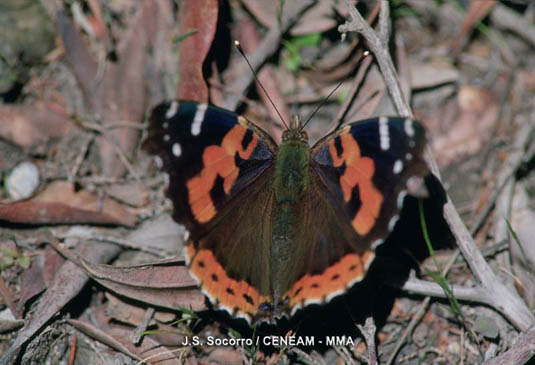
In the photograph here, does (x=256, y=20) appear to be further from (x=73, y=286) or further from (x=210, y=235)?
(x=73, y=286)

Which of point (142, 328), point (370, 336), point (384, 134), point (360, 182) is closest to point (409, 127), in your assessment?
point (384, 134)

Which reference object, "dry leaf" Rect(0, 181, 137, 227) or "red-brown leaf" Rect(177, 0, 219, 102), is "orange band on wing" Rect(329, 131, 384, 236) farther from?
"dry leaf" Rect(0, 181, 137, 227)

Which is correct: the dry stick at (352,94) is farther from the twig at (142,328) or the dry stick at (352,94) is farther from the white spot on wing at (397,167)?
the twig at (142,328)

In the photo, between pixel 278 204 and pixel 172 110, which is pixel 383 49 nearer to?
pixel 278 204

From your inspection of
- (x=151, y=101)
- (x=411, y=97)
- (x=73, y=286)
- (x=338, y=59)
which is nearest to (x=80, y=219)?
(x=73, y=286)

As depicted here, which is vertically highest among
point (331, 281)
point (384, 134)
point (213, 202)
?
point (384, 134)

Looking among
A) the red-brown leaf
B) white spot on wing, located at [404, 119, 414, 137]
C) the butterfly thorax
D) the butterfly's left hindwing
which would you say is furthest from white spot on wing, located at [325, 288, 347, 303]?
the red-brown leaf

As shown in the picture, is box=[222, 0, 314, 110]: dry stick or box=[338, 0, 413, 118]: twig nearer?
box=[338, 0, 413, 118]: twig

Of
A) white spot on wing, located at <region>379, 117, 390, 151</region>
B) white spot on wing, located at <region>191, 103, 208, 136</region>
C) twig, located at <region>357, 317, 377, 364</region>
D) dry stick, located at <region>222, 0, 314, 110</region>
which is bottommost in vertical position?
twig, located at <region>357, 317, 377, 364</region>
